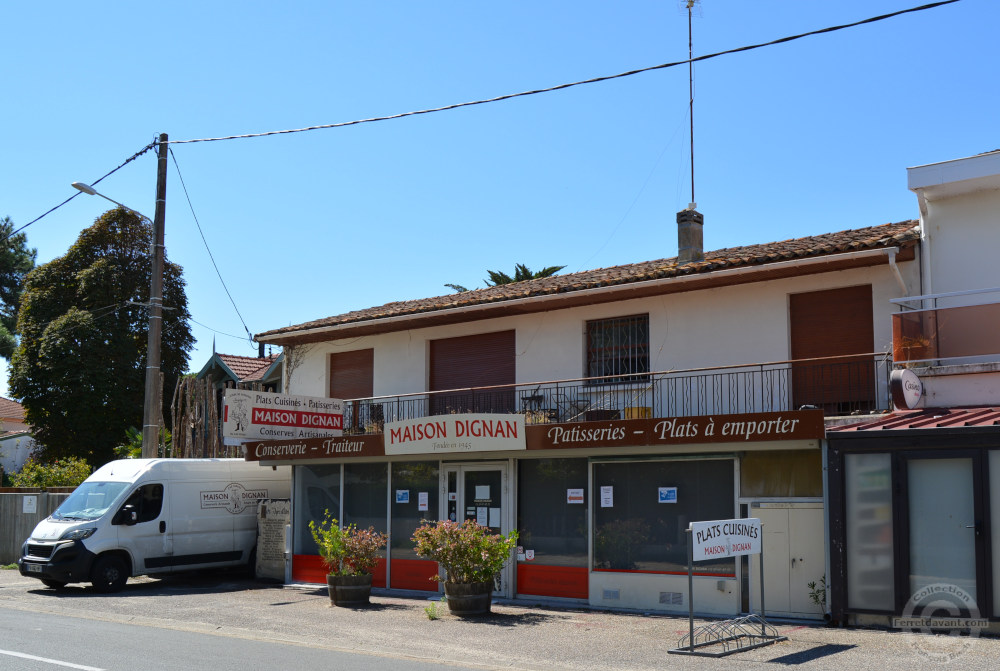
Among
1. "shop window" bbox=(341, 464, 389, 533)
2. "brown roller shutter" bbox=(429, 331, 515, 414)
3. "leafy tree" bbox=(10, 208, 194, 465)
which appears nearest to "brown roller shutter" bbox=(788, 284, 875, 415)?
"brown roller shutter" bbox=(429, 331, 515, 414)

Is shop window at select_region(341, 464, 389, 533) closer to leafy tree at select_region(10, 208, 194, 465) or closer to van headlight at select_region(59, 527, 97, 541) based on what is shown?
van headlight at select_region(59, 527, 97, 541)

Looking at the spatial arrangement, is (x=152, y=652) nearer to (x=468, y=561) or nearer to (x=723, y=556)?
(x=468, y=561)

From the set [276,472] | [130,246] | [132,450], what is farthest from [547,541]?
[130,246]

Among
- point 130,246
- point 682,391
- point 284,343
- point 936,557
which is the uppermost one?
point 130,246

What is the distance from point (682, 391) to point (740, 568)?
12.5 ft

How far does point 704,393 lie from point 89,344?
27294 mm

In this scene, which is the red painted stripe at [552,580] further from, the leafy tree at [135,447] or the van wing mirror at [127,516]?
the leafy tree at [135,447]

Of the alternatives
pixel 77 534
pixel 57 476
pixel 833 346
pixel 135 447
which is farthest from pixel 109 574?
pixel 833 346

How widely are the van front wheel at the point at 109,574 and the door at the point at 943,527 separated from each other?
13.1 metres

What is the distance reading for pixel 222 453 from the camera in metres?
21.5

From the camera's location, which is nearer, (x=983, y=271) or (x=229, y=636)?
(x=229, y=636)

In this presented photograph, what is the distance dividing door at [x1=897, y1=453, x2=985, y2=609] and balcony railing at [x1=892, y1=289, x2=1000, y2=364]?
2.30 m

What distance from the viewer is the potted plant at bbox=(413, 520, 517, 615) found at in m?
13.2

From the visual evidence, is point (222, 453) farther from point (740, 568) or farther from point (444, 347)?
point (740, 568)
